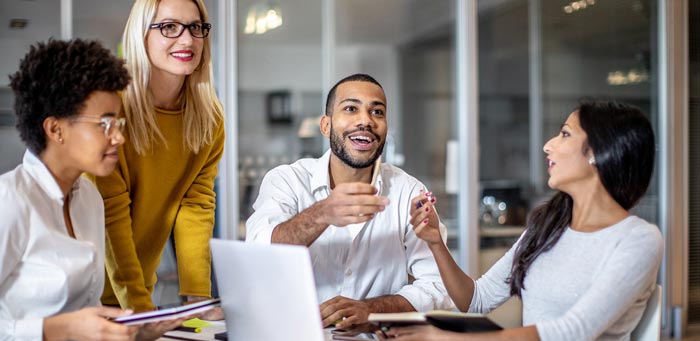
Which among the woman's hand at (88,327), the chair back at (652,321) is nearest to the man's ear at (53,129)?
the woman's hand at (88,327)

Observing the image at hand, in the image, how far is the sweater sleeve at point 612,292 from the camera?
1569 millimetres

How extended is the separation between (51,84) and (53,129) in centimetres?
11

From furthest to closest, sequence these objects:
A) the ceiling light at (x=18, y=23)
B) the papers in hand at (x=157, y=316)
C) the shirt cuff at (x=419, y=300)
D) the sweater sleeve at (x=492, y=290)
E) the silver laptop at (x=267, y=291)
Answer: the ceiling light at (x=18, y=23)
the shirt cuff at (x=419, y=300)
the sweater sleeve at (x=492, y=290)
the papers in hand at (x=157, y=316)
the silver laptop at (x=267, y=291)

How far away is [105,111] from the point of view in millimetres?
1674

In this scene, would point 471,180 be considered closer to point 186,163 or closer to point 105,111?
point 186,163

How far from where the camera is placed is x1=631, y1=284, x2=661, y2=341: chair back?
170 centimetres

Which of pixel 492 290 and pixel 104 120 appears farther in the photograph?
pixel 492 290

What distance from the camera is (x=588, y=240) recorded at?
5.66 ft

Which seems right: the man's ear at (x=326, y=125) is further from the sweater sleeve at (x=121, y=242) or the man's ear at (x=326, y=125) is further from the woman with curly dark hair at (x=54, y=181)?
the woman with curly dark hair at (x=54, y=181)

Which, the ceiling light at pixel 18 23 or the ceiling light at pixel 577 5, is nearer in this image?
the ceiling light at pixel 18 23

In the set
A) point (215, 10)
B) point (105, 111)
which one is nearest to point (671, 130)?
point (215, 10)

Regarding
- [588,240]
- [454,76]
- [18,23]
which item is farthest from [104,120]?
[454,76]

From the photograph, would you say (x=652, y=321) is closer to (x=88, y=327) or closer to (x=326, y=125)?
(x=326, y=125)

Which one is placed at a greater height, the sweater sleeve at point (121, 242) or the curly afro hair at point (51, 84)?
the curly afro hair at point (51, 84)
